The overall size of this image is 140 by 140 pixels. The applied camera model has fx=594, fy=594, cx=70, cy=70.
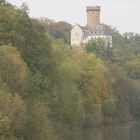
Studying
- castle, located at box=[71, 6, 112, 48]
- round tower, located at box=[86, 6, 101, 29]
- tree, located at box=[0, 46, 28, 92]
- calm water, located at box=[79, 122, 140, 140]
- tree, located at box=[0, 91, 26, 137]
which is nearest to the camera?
tree, located at box=[0, 91, 26, 137]

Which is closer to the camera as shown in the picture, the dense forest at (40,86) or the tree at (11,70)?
the dense forest at (40,86)

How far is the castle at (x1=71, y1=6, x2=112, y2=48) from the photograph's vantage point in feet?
533

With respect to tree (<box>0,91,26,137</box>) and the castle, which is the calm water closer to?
tree (<box>0,91,26,137</box>)

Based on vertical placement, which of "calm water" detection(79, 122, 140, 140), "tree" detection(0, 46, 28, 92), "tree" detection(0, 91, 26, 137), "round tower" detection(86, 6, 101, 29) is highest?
"round tower" detection(86, 6, 101, 29)

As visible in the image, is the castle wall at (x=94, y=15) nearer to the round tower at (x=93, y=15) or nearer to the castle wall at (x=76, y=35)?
the round tower at (x=93, y=15)

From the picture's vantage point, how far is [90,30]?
165125mm

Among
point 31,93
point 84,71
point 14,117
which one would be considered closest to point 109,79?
point 84,71

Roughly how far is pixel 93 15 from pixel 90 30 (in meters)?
5.08

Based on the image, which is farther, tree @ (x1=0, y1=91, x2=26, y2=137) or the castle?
the castle

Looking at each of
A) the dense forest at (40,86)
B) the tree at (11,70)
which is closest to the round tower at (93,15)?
the dense forest at (40,86)

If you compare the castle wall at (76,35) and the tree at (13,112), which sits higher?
the castle wall at (76,35)

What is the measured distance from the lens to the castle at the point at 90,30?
162 meters

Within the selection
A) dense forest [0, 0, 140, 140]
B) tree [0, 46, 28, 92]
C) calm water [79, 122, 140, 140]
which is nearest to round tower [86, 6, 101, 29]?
dense forest [0, 0, 140, 140]

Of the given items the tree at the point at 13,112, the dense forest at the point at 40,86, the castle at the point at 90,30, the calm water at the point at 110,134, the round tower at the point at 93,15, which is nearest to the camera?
the tree at the point at 13,112
